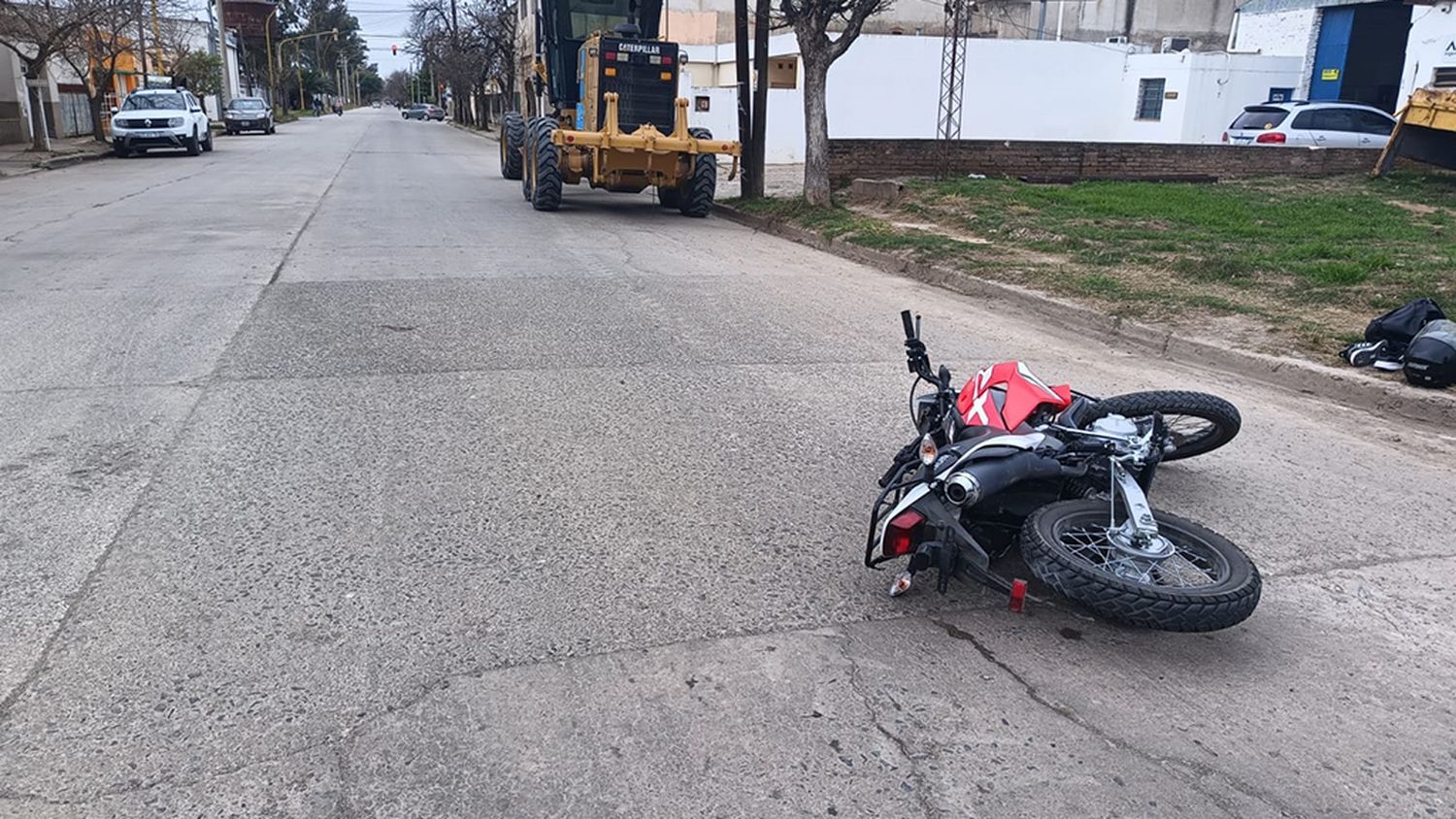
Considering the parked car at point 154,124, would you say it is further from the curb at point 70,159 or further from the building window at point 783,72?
the building window at point 783,72

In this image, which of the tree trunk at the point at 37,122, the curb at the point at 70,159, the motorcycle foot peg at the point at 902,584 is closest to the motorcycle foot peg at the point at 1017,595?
the motorcycle foot peg at the point at 902,584

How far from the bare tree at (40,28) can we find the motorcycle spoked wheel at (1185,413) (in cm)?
3031

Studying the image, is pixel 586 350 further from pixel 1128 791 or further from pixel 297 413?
pixel 1128 791

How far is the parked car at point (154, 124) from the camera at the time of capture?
2905 cm

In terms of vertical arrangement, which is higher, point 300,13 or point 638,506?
point 300,13

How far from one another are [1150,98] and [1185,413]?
2964cm

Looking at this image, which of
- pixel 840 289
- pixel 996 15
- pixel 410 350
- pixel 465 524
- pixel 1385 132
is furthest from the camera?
pixel 996 15

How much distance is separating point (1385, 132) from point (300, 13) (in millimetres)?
104025

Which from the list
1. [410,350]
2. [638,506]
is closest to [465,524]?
[638,506]

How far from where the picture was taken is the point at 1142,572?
373 cm

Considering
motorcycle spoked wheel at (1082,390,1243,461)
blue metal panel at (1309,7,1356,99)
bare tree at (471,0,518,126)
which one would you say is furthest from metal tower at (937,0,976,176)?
bare tree at (471,0,518,126)

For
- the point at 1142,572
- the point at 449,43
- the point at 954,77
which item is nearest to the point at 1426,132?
the point at 954,77

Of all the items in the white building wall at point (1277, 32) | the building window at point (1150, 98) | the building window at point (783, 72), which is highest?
the white building wall at point (1277, 32)

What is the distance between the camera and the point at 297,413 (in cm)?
594
